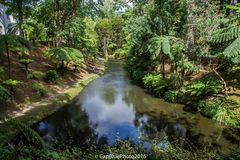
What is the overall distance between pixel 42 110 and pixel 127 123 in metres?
5.10

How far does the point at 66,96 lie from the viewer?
19766mm

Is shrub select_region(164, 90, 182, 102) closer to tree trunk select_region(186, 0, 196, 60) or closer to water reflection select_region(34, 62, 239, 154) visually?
water reflection select_region(34, 62, 239, 154)

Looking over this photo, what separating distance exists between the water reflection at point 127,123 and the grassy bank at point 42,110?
0.46m

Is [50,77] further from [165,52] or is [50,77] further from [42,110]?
[165,52]

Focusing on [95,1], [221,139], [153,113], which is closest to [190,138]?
[221,139]

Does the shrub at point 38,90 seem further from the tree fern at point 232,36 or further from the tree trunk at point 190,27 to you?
the tree fern at point 232,36

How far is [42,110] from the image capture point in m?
15.9

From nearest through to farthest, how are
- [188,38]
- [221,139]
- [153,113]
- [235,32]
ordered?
[235,32]
[221,139]
[153,113]
[188,38]

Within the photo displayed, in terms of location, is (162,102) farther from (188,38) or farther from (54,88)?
(54,88)

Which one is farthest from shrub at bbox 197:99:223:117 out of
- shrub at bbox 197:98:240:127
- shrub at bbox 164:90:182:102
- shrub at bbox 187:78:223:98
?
shrub at bbox 164:90:182:102

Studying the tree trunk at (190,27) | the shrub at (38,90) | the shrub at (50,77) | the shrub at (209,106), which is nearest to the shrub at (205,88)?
the shrub at (209,106)

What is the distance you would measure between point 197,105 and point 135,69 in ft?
51.1

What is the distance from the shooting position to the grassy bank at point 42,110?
12.1 m

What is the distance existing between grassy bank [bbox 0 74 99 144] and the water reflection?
1.51ft
